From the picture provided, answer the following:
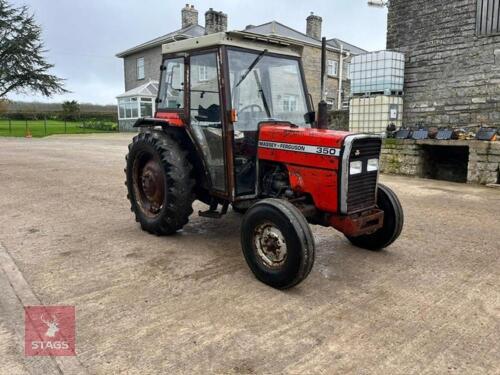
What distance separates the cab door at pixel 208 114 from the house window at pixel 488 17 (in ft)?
27.7

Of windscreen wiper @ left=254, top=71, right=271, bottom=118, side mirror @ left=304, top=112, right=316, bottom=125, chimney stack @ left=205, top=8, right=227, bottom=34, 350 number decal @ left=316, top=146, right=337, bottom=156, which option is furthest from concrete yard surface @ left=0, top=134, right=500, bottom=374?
chimney stack @ left=205, top=8, right=227, bottom=34

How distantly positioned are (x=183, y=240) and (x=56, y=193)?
3.76 m

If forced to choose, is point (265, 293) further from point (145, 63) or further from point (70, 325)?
point (145, 63)

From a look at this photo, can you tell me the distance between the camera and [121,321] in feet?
9.39

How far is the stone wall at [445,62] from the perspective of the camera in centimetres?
988

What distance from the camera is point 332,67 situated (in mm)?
26984

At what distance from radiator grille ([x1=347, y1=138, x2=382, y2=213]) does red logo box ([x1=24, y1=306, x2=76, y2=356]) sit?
2.30 m

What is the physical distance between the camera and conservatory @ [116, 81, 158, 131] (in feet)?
84.6

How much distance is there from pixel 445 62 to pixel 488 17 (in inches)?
51.4

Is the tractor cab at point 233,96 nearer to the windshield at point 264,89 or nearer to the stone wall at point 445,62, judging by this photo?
the windshield at point 264,89

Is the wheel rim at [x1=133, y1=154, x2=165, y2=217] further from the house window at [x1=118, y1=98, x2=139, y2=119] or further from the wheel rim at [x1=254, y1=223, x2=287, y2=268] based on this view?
the house window at [x1=118, y1=98, x2=139, y2=119]

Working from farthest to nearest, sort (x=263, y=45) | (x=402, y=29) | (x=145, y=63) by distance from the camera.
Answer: (x=145, y=63)
(x=402, y=29)
(x=263, y=45)

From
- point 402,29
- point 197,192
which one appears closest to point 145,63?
point 402,29

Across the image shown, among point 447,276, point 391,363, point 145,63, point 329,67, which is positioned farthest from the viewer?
point 145,63
